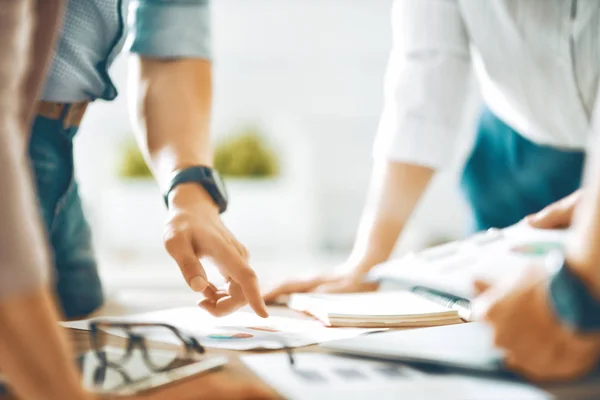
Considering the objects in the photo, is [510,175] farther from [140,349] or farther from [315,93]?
[315,93]

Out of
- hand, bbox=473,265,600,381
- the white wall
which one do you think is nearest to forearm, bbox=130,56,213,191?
hand, bbox=473,265,600,381

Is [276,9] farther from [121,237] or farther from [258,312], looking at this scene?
[258,312]

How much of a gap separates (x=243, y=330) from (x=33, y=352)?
1.05ft

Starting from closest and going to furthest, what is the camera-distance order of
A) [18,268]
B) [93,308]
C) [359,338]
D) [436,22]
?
[18,268] → [359,338] → [93,308] → [436,22]

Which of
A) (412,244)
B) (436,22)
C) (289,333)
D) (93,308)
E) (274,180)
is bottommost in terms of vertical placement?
(412,244)

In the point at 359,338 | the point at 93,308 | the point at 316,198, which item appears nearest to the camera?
the point at 359,338

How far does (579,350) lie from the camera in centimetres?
39

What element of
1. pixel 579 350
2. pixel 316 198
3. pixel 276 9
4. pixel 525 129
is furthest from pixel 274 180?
pixel 579 350

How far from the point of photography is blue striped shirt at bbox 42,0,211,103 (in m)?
0.76

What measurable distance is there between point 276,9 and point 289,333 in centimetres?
324

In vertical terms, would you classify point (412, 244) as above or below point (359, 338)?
below

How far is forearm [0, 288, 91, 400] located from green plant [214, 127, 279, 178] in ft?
9.63

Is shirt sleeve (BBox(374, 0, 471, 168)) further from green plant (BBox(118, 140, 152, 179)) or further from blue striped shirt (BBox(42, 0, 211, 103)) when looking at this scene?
green plant (BBox(118, 140, 152, 179))

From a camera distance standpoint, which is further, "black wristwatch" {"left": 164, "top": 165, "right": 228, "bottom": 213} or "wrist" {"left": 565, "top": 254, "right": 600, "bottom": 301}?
"black wristwatch" {"left": 164, "top": 165, "right": 228, "bottom": 213}
